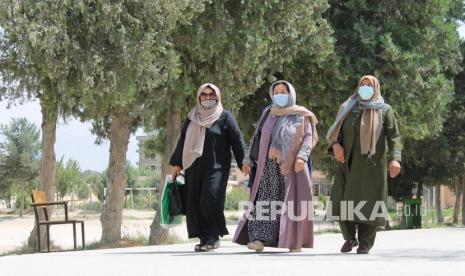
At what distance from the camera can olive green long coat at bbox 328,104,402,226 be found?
950 cm

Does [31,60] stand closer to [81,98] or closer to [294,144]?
[81,98]

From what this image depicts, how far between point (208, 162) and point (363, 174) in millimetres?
1792

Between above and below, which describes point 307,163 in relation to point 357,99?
below

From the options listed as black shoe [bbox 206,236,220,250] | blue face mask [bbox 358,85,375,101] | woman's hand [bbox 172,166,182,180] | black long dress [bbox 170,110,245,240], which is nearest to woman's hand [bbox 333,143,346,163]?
blue face mask [bbox 358,85,375,101]

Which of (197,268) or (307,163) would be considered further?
(307,163)

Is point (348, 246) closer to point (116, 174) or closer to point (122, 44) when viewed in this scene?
point (122, 44)

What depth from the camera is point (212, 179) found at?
9891 mm

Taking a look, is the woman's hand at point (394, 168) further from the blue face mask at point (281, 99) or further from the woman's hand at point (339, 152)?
the blue face mask at point (281, 99)

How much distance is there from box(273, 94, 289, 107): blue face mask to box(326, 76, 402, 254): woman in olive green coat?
0.68 metres

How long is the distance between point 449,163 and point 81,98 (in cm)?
1935

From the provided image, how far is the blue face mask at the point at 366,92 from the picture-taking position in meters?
9.57

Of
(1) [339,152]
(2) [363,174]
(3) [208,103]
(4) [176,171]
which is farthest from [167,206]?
(2) [363,174]

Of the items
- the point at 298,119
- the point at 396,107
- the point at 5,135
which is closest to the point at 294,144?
the point at 298,119

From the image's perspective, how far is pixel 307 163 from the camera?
983cm
